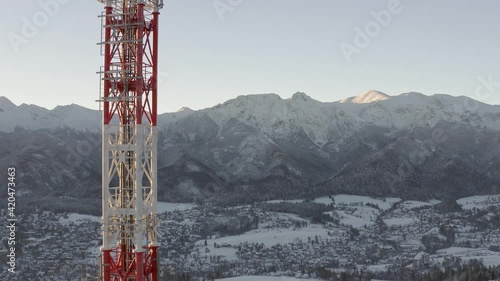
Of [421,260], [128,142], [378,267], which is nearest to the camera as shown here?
[128,142]

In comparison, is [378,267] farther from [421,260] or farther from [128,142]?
[128,142]

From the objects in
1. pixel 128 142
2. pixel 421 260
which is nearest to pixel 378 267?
pixel 421 260

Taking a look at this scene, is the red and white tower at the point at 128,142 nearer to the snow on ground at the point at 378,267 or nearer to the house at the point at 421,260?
the snow on ground at the point at 378,267

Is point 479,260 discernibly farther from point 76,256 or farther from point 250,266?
point 76,256

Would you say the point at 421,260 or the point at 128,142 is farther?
the point at 421,260

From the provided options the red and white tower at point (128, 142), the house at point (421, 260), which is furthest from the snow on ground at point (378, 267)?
the red and white tower at point (128, 142)

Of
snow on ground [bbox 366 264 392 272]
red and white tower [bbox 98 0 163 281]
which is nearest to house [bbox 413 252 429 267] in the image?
snow on ground [bbox 366 264 392 272]

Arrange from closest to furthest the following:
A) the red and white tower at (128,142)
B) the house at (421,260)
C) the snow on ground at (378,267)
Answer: the red and white tower at (128,142) < the snow on ground at (378,267) < the house at (421,260)

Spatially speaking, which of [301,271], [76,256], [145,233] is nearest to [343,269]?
A: [301,271]
